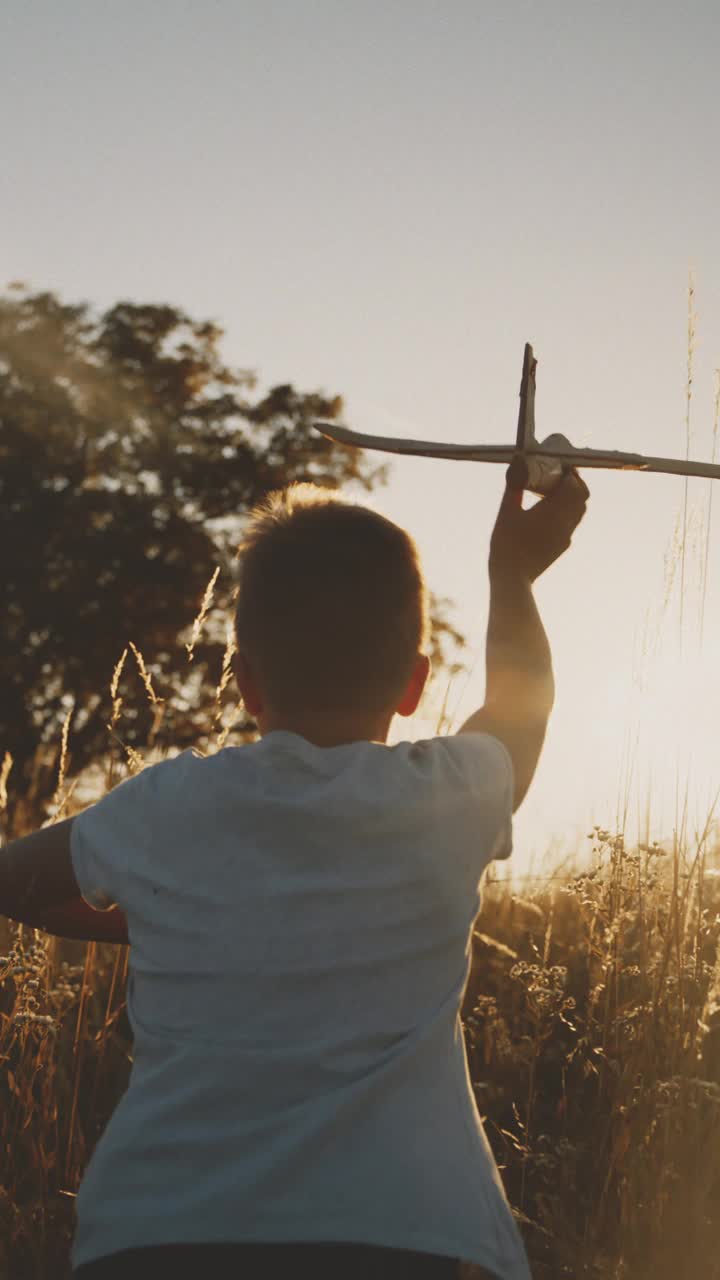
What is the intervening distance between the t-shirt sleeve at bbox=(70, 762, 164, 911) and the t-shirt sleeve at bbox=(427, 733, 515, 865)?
0.35 m

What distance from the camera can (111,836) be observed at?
1305 millimetres

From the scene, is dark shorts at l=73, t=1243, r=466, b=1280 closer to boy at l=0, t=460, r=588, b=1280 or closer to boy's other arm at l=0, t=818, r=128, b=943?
boy at l=0, t=460, r=588, b=1280

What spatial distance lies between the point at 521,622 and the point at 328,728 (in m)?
0.34

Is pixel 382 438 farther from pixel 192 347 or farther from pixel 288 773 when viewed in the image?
pixel 192 347

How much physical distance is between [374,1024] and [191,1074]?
0.19 m

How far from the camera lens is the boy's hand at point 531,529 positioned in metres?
1.56

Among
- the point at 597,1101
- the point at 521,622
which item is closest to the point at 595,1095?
the point at 597,1101

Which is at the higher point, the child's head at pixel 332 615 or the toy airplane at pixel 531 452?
the toy airplane at pixel 531 452

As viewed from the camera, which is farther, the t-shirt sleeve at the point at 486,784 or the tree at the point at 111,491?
the tree at the point at 111,491

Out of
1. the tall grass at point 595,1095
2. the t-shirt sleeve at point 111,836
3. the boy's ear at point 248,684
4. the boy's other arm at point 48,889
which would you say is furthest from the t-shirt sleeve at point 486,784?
the tall grass at point 595,1095

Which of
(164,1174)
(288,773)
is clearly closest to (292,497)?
(288,773)

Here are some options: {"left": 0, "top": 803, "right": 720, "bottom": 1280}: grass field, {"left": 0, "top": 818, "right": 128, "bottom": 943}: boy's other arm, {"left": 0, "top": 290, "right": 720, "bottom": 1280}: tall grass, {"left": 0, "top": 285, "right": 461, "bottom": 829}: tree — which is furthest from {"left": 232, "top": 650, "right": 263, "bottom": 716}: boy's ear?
{"left": 0, "top": 285, "right": 461, "bottom": 829}: tree

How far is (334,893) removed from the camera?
1194mm

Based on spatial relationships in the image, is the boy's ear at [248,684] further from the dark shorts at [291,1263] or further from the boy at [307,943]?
the dark shorts at [291,1263]
